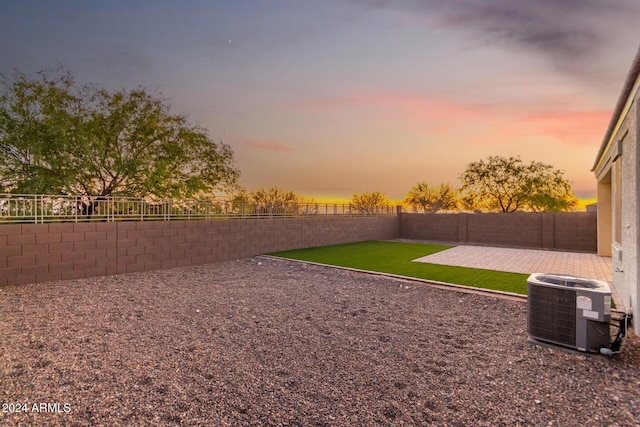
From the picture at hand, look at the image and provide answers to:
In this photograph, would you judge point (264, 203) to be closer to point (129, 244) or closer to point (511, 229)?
point (129, 244)

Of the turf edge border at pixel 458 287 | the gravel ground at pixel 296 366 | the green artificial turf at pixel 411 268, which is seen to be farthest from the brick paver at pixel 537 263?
the gravel ground at pixel 296 366

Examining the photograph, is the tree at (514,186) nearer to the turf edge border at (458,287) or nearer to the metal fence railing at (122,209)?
the metal fence railing at (122,209)

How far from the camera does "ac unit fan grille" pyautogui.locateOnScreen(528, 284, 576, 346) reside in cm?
352

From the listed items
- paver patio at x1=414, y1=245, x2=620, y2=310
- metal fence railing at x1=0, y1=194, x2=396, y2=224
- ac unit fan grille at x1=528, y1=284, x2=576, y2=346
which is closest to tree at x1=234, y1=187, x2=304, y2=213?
metal fence railing at x1=0, y1=194, x2=396, y2=224

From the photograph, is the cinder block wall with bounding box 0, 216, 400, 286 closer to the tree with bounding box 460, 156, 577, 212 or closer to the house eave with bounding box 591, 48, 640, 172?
the house eave with bounding box 591, 48, 640, 172

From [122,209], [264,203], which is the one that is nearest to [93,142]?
[122,209]

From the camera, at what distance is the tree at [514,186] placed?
2412 cm

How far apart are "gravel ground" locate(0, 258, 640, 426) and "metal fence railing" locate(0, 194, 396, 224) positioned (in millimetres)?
2307

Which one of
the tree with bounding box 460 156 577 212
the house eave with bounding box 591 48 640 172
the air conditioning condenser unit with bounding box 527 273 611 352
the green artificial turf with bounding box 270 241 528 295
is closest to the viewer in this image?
the air conditioning condenser unit with bounding box 527 273 611 352

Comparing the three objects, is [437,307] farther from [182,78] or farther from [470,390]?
[182,78]

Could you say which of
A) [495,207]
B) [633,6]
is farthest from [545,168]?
[633,6]

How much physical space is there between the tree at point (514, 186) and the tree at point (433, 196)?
4.17 metres

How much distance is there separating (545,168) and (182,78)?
85.1 ft

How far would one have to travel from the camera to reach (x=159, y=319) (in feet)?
15.4
